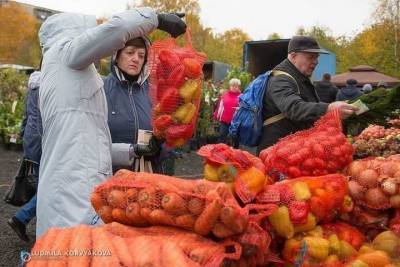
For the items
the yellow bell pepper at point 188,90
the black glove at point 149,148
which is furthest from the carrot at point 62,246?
the black glove at point 149,148

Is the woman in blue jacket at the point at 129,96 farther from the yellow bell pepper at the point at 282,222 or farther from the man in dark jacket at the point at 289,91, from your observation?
the yellow bell pepper at the point at 282,222

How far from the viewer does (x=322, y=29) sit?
153ft

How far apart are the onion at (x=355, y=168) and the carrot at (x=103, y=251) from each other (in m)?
1.04

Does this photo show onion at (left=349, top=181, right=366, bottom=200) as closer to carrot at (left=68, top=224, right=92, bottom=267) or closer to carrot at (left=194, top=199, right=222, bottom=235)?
carrot at (left=194, top=199, right=222, bottom=235)

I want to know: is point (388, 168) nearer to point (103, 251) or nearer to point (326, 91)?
point (103, 251)

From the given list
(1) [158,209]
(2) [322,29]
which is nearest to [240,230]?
(1) [158,209]

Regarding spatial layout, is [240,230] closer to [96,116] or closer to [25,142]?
[96,116]

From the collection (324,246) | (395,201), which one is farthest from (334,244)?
(395,201)

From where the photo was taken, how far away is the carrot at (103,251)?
1401 millimetres

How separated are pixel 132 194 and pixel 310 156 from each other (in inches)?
30.9

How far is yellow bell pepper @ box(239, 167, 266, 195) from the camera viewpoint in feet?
5.91

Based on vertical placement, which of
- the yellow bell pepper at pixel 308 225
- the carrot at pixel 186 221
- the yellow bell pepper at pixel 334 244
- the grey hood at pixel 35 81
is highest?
the grey hood at pixel 35 81

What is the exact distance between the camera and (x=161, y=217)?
63.0 inches

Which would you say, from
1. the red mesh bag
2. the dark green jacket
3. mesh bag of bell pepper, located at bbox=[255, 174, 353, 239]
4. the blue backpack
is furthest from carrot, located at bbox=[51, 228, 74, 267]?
the blue backpack
